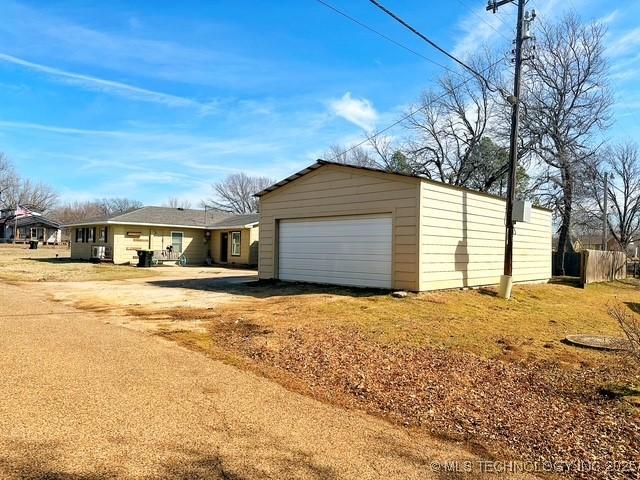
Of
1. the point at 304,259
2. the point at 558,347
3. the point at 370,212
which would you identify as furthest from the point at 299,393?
the point at 304,259

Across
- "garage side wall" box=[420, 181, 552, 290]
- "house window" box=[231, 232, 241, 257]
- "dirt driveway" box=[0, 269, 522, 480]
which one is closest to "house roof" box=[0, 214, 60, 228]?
"house window" box=[231, 232, 241, 257]

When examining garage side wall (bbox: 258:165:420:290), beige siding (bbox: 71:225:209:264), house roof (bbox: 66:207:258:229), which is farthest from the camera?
house roof (bbox: 66:207:258:229)

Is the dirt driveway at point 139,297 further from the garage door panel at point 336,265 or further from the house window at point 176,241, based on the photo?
the house window at point 176,241

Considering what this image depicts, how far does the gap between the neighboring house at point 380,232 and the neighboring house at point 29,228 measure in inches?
1675

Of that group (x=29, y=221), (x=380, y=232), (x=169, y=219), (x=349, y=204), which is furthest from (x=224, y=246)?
(x=29, y=221)

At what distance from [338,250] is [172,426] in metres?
9.31

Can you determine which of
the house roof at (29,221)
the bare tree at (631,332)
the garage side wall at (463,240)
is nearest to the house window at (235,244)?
the garage side wall at (463,240)

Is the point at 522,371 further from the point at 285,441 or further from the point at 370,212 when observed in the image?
the point at 370,212

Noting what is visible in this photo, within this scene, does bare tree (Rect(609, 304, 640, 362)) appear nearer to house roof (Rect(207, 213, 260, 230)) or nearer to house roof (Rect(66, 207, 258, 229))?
house roof (Rect(207, 213, 260, 230))

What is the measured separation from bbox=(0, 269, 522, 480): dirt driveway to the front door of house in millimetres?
21486

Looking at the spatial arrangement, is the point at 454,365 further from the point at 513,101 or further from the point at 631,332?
the point at 513,101

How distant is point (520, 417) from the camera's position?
12.1 feet

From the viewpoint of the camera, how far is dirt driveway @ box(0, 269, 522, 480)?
2756 millimetres

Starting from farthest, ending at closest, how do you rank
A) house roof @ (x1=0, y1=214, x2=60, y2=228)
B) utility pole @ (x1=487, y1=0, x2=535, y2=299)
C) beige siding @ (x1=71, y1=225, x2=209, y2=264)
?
1. house roof @ (x1=0, y1=214, x2=60, y2=228)
2. beige siding @ (x1=71, y1=225, x2=209, y2=264)
3. utility pole @ (x1=487, y1=0, x2=535, y2=299)
